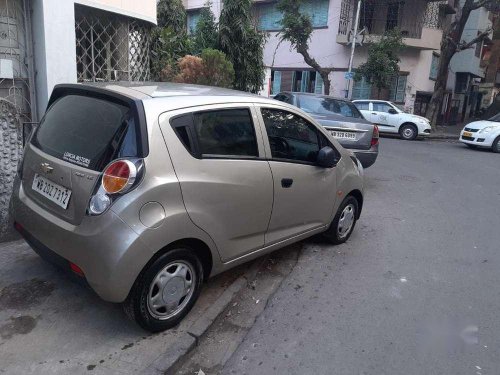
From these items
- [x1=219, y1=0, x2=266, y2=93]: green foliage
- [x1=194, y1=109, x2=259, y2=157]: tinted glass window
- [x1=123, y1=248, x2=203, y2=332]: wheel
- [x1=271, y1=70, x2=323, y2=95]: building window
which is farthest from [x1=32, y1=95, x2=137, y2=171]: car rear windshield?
[x1=271, y1=70, x2=323, y2=95]: building window

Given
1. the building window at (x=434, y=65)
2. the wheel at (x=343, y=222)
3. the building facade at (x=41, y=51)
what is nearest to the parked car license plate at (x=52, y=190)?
the building facade at (x=41, y=51)

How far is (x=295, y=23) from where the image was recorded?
2100 cm

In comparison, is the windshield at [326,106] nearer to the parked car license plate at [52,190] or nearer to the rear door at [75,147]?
the rear door at [75,147]

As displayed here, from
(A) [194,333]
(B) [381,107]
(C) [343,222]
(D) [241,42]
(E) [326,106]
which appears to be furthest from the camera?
(B) [381,107]

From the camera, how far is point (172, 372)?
2834mm

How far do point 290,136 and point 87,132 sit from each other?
1.82 metres

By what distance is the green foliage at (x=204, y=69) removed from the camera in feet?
26.4

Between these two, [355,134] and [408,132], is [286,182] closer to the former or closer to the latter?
[355,134]

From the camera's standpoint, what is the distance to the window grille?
20.9 feet

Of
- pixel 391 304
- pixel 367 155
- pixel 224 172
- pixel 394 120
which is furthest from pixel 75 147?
pixel 394 120

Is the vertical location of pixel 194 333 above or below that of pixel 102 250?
below

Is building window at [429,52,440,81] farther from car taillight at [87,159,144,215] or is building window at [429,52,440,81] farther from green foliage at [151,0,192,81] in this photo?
car taillight at [87,159,144,215]

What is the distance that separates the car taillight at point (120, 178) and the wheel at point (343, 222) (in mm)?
2703

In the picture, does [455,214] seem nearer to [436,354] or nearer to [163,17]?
[436,354]
